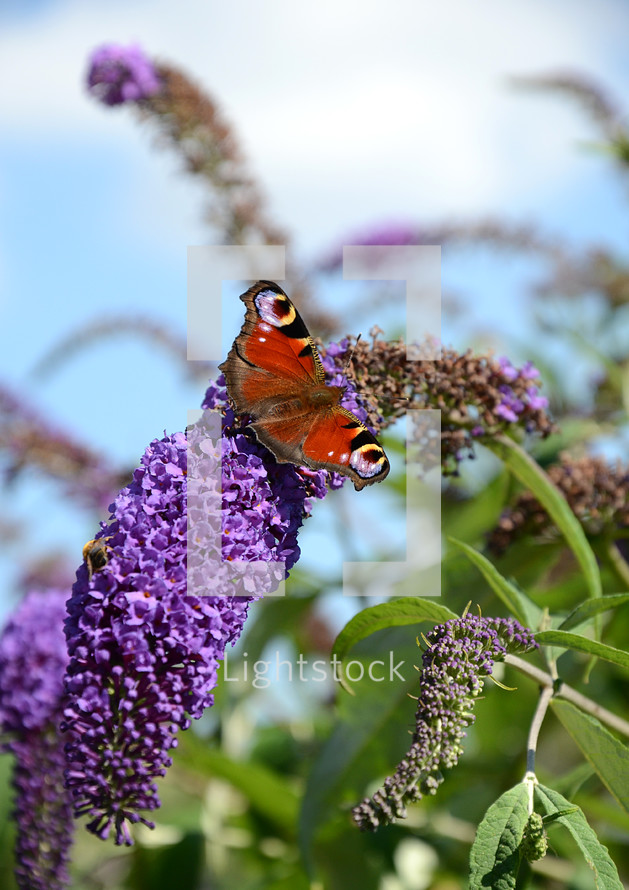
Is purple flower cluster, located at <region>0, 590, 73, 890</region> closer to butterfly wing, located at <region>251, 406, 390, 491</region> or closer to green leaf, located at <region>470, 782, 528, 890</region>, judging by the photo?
butterfly wing, located at <region>251, 406, 390, 491</region>

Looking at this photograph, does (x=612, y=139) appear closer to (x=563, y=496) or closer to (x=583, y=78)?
(x=583, y=78)

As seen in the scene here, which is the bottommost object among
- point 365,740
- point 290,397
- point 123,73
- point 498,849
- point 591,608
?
point 498,849

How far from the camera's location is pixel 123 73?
3225 millimetres

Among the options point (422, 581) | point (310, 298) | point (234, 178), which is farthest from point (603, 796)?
point (234, 178)

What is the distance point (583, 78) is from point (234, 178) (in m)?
1.64

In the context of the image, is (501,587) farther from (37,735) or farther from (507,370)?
(37,735)

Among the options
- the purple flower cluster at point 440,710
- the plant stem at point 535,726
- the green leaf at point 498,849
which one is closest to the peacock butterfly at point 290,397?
the purple flower cluster at point 440,710

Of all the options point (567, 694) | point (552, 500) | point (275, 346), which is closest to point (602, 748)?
point (567, 694)

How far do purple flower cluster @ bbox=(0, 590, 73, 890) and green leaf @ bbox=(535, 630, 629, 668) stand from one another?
3.93 feet

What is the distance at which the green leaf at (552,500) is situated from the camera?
197 centimetres

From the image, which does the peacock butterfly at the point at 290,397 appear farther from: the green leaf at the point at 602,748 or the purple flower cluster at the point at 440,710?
the green leaf at the point at 602,748

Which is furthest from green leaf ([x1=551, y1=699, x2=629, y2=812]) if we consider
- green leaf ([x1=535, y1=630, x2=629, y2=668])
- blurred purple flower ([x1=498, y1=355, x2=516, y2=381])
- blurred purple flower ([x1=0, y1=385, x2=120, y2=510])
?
blurred purple flower ([x1=0, y1=385, x2=120, y2=510])

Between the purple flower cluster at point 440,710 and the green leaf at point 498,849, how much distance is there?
11 cm

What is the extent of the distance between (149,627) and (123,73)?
246 cm
